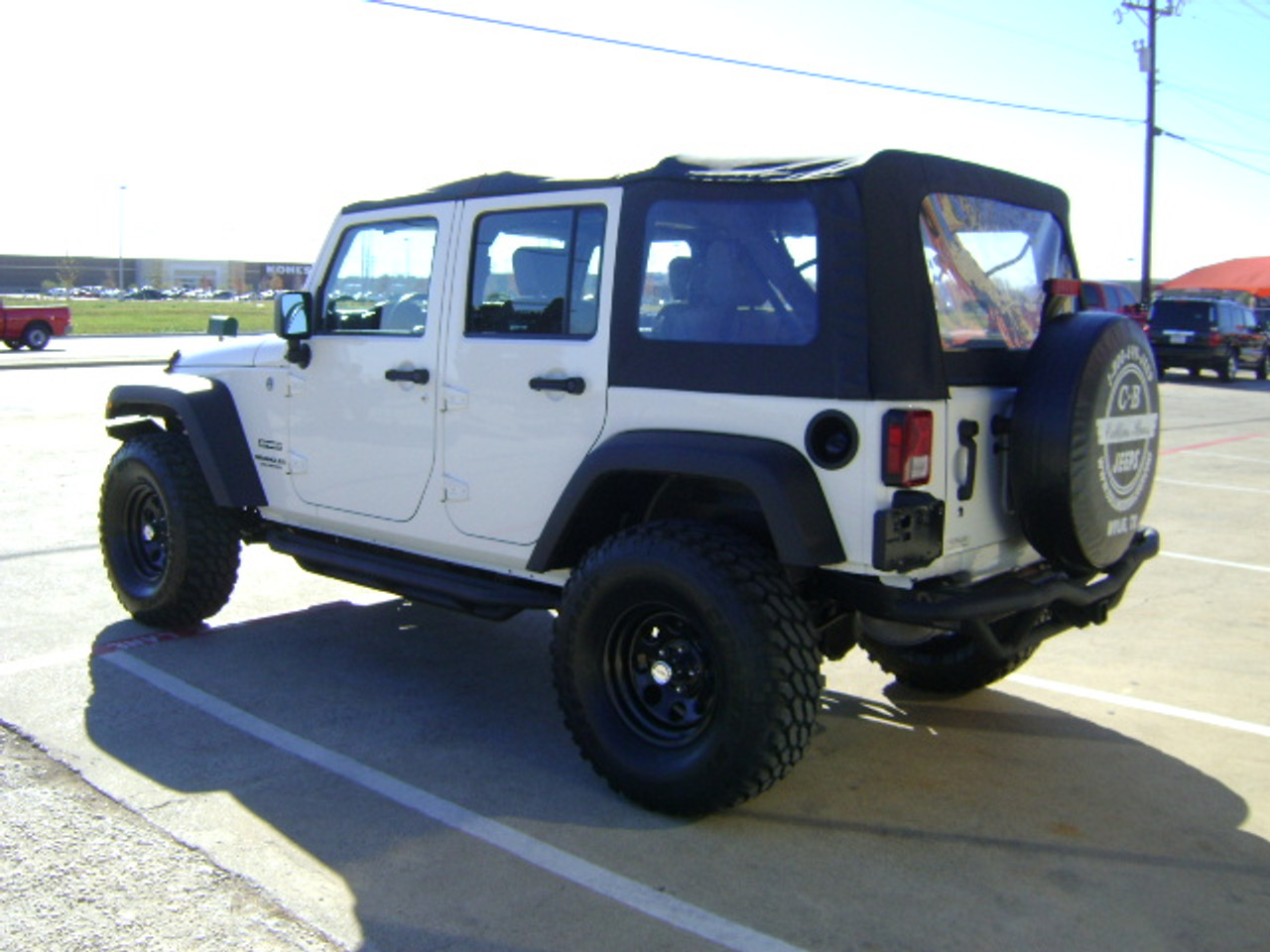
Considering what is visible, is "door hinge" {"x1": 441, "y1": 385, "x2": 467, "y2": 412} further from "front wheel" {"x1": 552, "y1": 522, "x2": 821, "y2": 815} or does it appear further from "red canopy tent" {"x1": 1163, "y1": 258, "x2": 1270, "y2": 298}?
"red canopy tent" {"x1": 1163, "y1": 258, "x2": 1270, "y2": 298}

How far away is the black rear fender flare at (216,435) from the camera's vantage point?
5.59 m

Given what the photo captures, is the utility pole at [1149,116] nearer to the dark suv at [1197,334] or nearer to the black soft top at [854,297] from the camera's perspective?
the dark suv at [1197,334]

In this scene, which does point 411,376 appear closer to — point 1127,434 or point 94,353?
point 1127,434

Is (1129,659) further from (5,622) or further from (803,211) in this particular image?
(5,622)

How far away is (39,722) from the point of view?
464 cm

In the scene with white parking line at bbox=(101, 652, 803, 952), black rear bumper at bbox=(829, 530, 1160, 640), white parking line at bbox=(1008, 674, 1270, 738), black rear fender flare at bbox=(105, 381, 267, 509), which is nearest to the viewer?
white parking line at bbox=(101, 652, 803, 952)

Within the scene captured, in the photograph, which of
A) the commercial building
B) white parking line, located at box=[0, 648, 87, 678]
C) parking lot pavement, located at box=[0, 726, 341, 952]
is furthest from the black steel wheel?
the commercial building

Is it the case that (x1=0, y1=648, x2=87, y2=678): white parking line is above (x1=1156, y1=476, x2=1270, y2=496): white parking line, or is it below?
below

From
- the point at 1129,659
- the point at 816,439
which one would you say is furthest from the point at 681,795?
the point at 1129,659

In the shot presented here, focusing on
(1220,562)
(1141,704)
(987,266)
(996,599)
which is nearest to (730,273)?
(987,266)

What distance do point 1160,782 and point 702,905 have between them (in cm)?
194

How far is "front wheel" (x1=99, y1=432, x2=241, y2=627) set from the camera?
567 cm

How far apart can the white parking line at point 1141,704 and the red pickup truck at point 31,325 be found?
26.4m

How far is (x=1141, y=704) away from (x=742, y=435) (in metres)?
2.53
